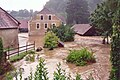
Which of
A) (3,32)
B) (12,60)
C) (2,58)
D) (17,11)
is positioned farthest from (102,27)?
(17,11)

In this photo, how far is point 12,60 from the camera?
18.8 m

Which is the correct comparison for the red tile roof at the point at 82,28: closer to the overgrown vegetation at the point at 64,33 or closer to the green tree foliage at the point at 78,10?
the green tree foliage at the point at 78,10

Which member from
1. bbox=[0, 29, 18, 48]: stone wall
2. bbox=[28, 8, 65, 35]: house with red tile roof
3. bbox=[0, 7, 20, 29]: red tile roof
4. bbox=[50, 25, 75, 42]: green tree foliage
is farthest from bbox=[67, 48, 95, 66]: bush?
bbox=[28, 8, 65, 35]: house with red tile roof

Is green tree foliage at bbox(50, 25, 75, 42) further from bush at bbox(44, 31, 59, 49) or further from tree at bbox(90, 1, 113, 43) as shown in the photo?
bush at bbox(44, 31, 59, 49)

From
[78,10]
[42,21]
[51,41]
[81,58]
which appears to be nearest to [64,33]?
[51,41]

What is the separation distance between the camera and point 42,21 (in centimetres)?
5394

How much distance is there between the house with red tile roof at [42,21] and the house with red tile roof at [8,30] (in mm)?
25892

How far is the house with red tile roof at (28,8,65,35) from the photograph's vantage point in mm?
53562

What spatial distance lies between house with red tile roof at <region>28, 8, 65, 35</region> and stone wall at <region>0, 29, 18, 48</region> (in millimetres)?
26545

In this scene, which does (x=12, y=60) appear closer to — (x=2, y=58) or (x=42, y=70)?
(x=2, y=58)

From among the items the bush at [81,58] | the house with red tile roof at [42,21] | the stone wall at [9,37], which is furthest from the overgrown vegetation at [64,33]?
the bush at [81,58]

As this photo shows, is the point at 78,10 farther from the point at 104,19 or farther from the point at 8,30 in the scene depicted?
the point at 8,30

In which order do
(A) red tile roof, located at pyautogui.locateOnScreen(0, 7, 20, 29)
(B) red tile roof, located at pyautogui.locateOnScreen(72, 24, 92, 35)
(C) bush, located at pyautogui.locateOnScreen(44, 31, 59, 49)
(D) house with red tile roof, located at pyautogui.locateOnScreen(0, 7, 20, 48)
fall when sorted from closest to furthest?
(D) house with red tile roof, located at pyautogui.locateOnScreen(0, 7, 20, 48) → (A) red tile roof, located at pyautogui.locateOnScreen(0, 7, 20, 29) → (C) bush, located at pyautogui.locateOnScreen(44, 31, 59, 49) → (B) red tile roof, located at pyautogui.locateOnScreen(72, 24, 92, 35)

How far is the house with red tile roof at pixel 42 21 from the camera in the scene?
53562mm
